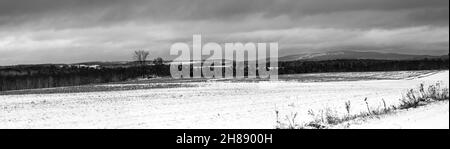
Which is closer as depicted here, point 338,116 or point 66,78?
point 338,116

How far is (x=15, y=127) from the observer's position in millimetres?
18562

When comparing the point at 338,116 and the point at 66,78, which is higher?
the point at 338,116

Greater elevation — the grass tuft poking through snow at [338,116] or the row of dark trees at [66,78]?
the grass tuft poking through snow at [338,116]

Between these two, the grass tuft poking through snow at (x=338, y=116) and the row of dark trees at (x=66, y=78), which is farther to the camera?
the row of dark trees at (x=66, y=78)

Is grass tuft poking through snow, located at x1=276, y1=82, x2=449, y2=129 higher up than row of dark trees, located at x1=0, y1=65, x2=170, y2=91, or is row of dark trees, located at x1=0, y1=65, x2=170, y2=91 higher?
grass tuft poking through snow, located at x1=276, y1=82, x2=449, y2=129

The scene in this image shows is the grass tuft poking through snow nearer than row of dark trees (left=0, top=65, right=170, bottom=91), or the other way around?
the grass tuft poking through snow
